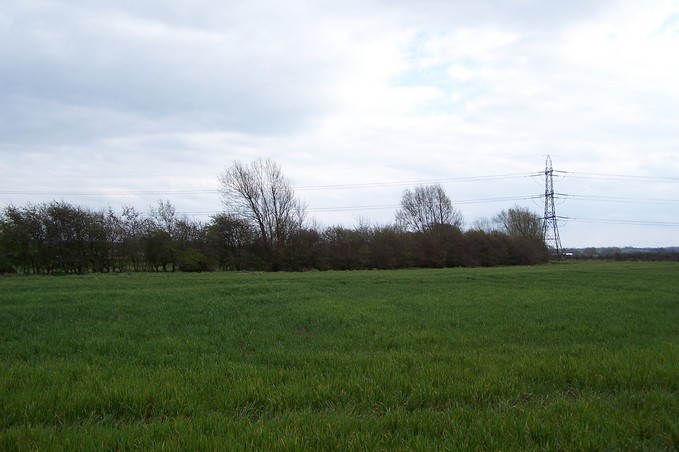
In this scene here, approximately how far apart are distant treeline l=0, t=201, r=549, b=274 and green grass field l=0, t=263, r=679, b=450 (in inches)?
1236

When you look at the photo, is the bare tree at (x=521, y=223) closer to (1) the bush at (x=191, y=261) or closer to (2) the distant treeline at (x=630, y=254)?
(2) the distant treeline at (x=630, y=254)

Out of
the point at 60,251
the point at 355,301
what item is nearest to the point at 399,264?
the point at 60,251

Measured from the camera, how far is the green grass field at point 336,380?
4266 mm

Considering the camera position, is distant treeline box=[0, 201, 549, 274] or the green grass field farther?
distant treeline box=[0, 201, 549, 274]

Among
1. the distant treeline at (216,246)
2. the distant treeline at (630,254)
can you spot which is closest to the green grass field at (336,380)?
the distant treeline at (216,246)

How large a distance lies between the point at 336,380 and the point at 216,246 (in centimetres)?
4950

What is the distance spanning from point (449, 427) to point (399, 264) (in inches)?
2417

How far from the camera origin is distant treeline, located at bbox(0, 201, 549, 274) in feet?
129

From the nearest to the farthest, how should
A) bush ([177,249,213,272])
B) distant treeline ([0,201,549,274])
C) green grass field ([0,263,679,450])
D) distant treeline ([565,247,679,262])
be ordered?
1. green grass field ([0,263,679,450])
2. distant treeline ([0,201,549,274])
3. bush ([177,249,213,272])
4. distant treeline ([565,247,679,262])

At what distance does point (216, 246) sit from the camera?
53.6m

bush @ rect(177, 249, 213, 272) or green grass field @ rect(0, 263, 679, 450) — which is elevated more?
bush @ rect(177, 249, 213, 272)

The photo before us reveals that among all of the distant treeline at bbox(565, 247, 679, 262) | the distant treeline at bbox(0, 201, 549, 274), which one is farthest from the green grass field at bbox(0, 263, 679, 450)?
the distant treeline at bbox(565, 247, 679, 262)

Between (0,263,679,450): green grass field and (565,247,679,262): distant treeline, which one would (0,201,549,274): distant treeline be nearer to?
(565,247,679,262): distant treeline

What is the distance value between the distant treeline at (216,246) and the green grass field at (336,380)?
31.4 m
